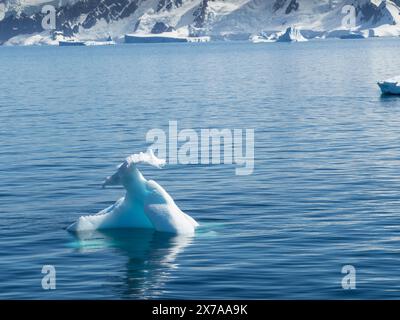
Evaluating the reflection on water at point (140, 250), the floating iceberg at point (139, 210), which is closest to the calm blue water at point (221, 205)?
the reflection on water at point (140, 250)

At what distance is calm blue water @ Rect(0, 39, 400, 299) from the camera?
27000 mm

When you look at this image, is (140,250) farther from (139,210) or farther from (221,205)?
(221,205)

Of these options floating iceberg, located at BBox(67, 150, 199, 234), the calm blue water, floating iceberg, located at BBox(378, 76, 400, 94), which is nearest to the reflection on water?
the calm blue water

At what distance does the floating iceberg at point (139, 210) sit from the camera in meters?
33.1

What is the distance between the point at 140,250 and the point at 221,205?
321 inches

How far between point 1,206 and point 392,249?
52.8ft

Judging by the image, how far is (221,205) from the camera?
127ft

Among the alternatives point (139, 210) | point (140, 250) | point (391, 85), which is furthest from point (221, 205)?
point (391, 85)

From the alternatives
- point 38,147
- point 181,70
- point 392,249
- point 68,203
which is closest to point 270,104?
point 38,147

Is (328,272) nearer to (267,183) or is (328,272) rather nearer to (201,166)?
(267,183)

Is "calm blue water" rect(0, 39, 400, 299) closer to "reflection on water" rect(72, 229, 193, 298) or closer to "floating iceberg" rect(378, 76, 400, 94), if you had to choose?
"reflection on water" rect(72, 229, 193, 298)

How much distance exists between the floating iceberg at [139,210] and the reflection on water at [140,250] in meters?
0.30


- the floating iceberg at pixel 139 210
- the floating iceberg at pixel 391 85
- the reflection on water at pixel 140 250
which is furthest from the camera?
the floating iceberg at pixel 391 85

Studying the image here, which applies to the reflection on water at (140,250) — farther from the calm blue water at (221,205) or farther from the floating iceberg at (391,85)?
the floating iceberg at (391,85)
